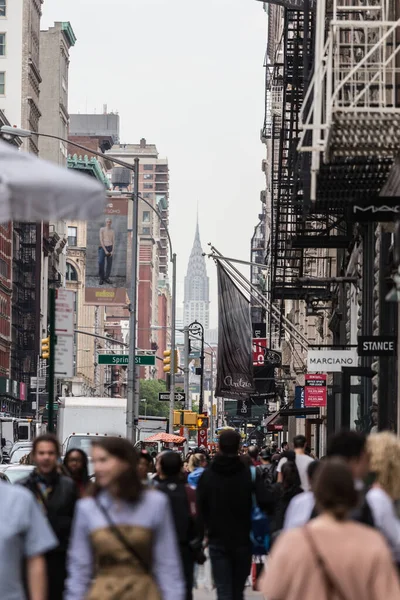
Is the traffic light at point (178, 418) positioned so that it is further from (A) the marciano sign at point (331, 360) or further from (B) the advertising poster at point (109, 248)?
(A) the marciano sign at point (331, 360)

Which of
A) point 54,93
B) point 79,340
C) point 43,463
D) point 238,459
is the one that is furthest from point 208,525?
point 79,340

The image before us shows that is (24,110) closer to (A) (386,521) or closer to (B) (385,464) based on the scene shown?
(B) (385,464)

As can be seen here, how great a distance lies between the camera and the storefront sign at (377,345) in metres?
22.2

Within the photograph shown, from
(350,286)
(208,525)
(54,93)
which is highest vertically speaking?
(54,93)

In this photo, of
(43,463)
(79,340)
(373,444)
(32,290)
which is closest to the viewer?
(373,444)

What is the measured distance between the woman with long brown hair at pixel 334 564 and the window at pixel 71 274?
171 metres

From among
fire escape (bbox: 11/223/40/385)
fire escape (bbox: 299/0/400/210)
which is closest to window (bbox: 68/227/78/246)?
fire escape (bbox: 11/223/40/385)

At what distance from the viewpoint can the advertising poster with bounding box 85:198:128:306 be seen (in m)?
42.6

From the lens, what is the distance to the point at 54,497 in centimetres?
1097

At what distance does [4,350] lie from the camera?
119 m

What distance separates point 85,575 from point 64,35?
15099 centimetres

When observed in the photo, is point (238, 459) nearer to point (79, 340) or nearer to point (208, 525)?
point (208, 525)

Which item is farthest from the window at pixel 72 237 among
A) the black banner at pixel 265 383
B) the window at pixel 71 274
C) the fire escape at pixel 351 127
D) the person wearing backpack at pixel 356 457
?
the person wearing backpack at pixel 356 457

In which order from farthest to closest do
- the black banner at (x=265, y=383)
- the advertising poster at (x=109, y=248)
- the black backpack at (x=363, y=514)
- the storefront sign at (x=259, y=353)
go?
1. the storefront sign at (x=259, y=353)
2. the black banner at (x=265, y=383)
3. the advertising poster at (x=109, y=248)
4. the black backpack at (x=363, y=514)
